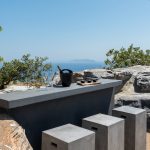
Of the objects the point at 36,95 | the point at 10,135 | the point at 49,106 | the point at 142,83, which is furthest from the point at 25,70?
the point at 10,135

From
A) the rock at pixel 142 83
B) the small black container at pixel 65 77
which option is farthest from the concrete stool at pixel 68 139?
the rock at pixel 142 83

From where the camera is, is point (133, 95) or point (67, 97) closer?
point (67, 97)

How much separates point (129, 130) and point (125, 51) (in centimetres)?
887

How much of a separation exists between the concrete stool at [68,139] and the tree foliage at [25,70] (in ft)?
34.3

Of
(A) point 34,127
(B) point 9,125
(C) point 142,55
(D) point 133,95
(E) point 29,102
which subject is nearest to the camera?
(B) point 9,125

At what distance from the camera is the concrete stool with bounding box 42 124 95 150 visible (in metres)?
2.31

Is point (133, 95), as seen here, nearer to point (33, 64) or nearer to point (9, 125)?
point (9, 125)

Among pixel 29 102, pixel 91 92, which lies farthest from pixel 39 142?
pixel 91 92

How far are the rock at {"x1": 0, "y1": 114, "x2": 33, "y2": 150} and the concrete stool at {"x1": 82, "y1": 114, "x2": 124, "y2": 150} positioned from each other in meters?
0.77

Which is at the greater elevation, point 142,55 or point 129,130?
point 142,55

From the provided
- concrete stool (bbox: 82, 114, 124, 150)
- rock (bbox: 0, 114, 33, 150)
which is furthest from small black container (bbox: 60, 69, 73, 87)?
rock (bbox: 0, 114, 33, 150)

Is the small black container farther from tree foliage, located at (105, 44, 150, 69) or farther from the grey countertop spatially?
tree foliage, located at (105, 44, 150, 69)

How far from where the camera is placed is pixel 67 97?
3.15 m

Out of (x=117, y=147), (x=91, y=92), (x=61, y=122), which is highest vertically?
(x=91, y=92)
